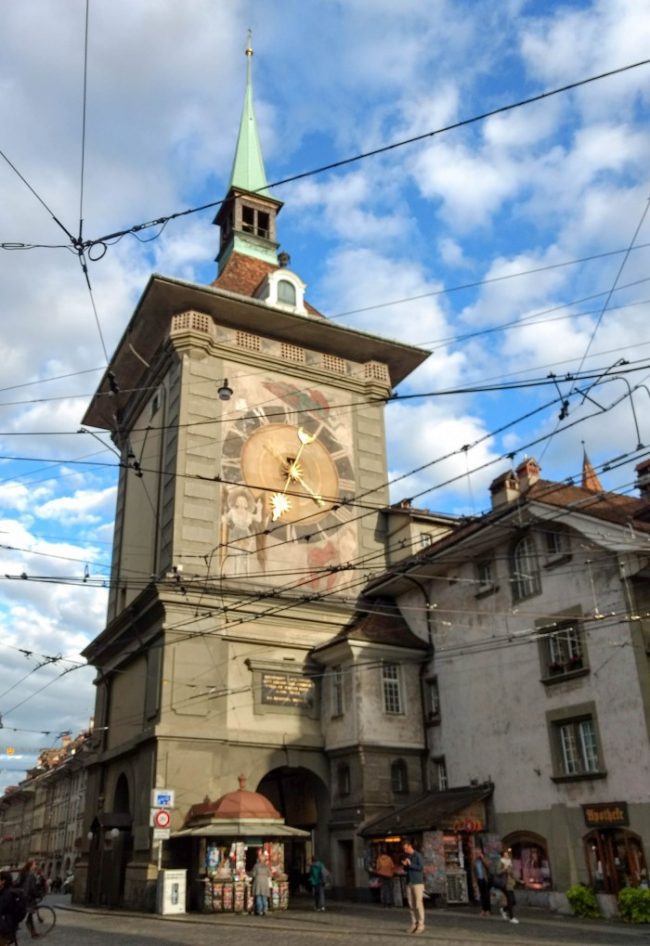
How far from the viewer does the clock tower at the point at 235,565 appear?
28031 millimetres

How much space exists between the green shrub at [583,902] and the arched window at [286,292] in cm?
2593

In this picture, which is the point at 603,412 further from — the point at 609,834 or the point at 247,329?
the point at 247,329

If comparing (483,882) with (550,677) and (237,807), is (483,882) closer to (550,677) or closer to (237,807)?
(550,677)

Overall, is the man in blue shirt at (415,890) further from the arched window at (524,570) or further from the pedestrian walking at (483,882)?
the arched window at (524,570)

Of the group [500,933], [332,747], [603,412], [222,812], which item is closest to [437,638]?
[332,747]

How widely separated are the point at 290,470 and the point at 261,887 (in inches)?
623

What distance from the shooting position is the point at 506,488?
27.1 m

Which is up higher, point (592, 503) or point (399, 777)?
point (592, 503)

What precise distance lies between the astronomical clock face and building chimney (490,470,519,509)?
6.89m

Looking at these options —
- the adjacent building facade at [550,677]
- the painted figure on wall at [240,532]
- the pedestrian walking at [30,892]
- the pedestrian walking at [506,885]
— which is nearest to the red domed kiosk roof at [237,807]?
the adjacent building facade at [550,677]

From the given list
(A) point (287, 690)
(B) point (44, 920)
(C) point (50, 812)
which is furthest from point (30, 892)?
(C) point (50, 812)

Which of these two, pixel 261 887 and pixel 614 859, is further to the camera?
pixel 261 887

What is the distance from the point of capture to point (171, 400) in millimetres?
34406

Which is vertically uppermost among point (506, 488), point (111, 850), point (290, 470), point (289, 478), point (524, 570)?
point (290, 470)
